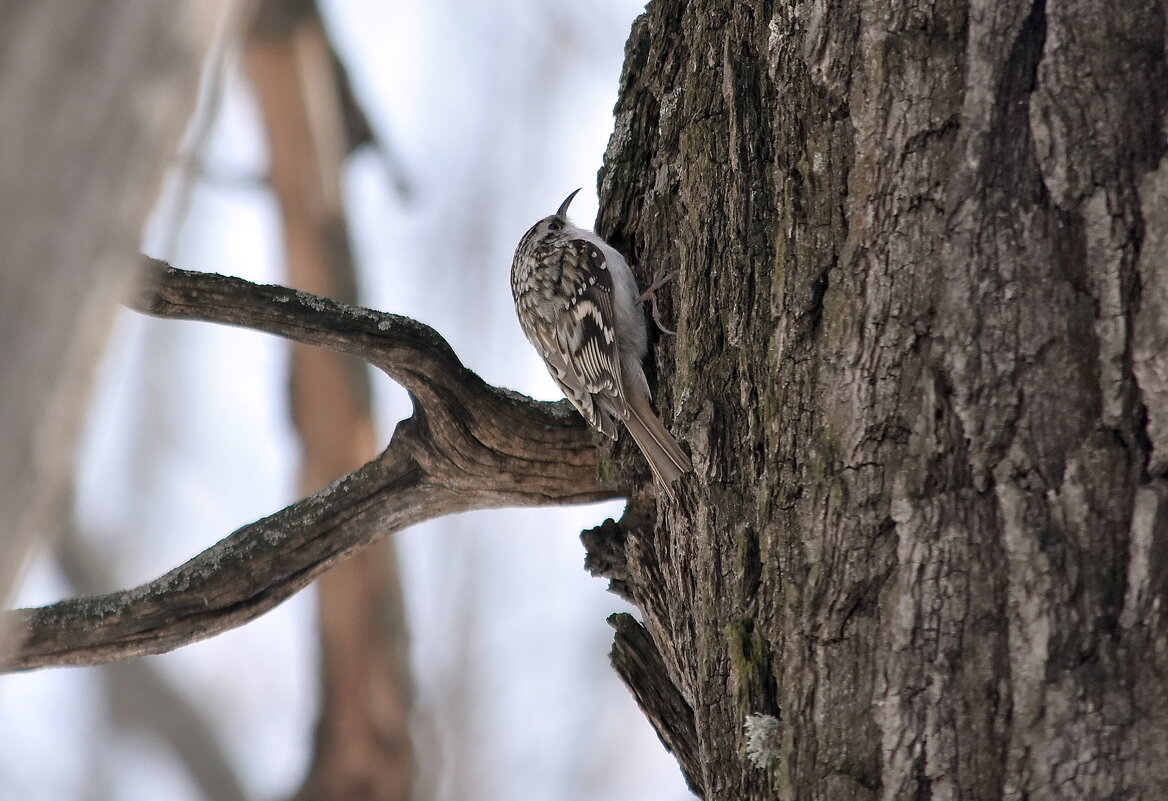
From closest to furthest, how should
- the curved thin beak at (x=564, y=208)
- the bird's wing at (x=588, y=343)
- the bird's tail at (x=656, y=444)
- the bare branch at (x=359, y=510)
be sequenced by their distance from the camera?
the bird's tail at (x=656, y=444) → the bare branch at (x=359, y=510) → the bird's wing at (x=588, y=343) → the curved thin beak at (x=564, y=208)

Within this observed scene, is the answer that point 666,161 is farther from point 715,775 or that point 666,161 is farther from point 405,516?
point 715,775

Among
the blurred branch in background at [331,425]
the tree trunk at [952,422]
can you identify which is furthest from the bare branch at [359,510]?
the blurred branch in background at [331,425]

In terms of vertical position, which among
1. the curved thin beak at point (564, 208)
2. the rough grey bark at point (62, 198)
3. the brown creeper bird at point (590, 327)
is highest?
the curved thin beak at point (564, 208)

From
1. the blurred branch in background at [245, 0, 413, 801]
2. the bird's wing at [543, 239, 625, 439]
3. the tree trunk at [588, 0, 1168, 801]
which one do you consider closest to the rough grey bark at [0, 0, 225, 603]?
the tree trunk at [588, 0, 1168, 801]

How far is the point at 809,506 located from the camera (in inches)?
73.6

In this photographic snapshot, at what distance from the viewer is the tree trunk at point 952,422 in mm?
1612

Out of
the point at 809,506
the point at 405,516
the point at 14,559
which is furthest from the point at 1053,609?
the point at 405,516

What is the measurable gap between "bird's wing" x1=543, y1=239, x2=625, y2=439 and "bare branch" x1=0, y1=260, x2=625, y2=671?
0.59 feet

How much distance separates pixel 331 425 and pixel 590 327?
7.01 feet

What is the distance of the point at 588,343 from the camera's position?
3.58 meters

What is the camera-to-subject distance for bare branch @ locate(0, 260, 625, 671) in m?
2.71

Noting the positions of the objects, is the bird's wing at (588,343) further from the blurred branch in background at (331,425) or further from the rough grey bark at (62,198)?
the rough grey bark at (62,198)

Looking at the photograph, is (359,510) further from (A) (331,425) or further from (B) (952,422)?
(A) (331,425)

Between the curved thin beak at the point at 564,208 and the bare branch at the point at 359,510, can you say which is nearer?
the bare branch at the point at 359,510
